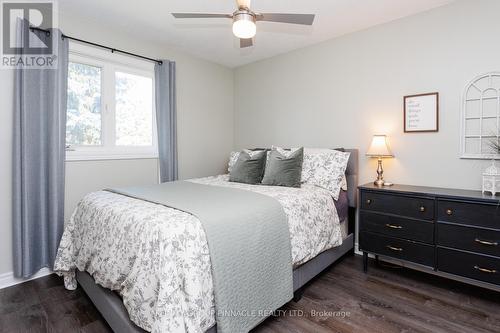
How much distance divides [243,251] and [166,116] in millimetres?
2362

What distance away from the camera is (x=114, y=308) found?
158 cm

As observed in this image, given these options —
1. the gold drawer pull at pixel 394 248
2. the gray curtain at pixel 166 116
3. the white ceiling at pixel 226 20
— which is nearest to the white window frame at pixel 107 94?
the gray curtain at pixel 166 116

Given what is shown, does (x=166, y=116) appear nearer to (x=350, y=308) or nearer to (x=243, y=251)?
(x=243, y=251)

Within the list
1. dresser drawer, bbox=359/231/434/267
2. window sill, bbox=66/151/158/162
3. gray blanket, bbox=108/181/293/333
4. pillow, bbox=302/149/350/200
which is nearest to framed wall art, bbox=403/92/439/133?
pillow, bbox=302/149/350/200

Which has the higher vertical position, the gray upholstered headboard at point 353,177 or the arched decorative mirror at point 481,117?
the arched decorative mirror at point 481,117

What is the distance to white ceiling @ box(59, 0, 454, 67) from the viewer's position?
246 centimetres

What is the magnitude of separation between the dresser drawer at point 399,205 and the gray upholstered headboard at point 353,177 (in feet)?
1.26

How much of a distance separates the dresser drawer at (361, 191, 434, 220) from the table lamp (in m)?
0.26

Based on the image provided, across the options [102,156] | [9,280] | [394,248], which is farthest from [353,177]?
[9,280]

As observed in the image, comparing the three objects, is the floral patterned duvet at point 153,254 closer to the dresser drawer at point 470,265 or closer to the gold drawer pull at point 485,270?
the dresser drawer at point 470,265

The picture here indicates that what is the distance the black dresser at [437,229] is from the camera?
195 cm

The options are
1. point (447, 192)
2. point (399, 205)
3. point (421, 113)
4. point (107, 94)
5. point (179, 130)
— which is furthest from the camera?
point (179, 130)

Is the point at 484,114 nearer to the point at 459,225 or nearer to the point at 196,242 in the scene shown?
the point at 459,225

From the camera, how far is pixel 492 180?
6.91 ft
